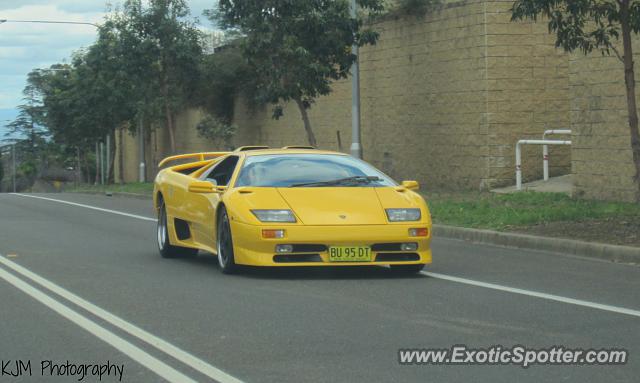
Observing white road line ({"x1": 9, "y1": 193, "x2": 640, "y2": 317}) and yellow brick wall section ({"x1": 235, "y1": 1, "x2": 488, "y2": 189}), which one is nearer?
white road line ({"x1": 9, "y1": 193, "x2": 640, "y2": 317})

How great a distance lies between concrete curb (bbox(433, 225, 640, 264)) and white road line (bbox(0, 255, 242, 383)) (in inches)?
245

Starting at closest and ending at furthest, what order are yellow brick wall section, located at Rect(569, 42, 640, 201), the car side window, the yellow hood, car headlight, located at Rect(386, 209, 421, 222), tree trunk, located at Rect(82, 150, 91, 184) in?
the yellow hood → car headlight, located at Rect(386, 209, 421, 222) → the car side window → yellow brick wall section, located at Rect(569, 42, 640, 201) → tree trunk, located at Rect(82, 150, 91, 184)

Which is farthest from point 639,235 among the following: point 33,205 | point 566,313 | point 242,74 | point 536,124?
point 242,74

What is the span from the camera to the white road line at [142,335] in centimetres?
656

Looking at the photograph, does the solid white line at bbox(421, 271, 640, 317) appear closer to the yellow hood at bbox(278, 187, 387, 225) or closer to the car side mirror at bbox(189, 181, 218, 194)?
the yellow hood at bbox(278, 187, 387, 225)

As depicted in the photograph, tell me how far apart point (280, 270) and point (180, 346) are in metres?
4.42

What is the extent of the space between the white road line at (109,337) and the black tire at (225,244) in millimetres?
1888

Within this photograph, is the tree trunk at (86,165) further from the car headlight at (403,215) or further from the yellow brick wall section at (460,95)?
the car headlight at (403,215)

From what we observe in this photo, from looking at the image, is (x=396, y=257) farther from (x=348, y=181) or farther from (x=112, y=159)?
(x=112, y=159)

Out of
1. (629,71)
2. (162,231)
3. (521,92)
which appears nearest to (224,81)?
(521,92)

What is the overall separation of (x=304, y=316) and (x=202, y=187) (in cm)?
332

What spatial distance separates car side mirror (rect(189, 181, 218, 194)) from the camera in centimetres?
1158
